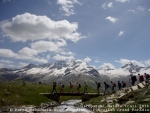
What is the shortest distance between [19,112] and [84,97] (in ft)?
102

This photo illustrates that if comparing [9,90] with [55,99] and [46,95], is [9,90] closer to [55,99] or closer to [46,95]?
[46,95]

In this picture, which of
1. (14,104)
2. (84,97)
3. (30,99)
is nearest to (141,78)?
(84,97)

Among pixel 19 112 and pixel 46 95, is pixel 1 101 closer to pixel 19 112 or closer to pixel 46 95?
pixel 19 112

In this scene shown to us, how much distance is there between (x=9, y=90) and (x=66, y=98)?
3397 centimetres

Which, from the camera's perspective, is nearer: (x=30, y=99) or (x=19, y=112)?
(x=19, y=112)

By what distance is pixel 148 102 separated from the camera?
23562 mm

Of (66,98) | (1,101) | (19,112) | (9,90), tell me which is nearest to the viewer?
(19,112)

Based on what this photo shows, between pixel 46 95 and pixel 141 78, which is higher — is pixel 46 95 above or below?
below

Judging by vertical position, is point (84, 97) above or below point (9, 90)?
below

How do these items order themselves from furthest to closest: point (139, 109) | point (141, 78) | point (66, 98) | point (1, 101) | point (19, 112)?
point (66, 98) < point (141, 78) < point (1, 101) < point (19, 112) < point (139, 109)

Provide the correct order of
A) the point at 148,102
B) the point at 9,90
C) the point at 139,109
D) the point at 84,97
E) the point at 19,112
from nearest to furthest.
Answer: the point at 139,109, the point at 148,102, the point at 19,112, the point at 9,90, the point at 84,97

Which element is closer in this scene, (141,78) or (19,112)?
(19,112)

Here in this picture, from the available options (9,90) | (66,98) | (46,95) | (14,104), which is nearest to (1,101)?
(14,104)

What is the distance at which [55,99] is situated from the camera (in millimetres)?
63656
